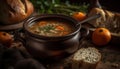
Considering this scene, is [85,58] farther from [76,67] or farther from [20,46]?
[20,46]

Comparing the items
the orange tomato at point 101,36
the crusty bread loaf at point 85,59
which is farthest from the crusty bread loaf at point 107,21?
the crusty bread loaf at point 85,59

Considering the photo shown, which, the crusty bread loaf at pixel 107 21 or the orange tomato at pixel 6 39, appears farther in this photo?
the crusty bread loaf at pixel 107 21

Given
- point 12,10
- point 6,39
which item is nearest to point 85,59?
point 6,39

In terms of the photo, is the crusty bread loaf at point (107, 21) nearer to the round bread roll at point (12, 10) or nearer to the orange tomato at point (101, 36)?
the orange tomato at point (101, 36)

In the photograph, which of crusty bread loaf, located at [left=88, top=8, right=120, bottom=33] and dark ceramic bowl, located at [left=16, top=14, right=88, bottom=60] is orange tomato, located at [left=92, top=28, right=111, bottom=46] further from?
dark ceramic bowl, located at [left=16, top=14, right=88, bottom=60]

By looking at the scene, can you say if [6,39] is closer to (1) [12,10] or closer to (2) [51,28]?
(1) [12,10]

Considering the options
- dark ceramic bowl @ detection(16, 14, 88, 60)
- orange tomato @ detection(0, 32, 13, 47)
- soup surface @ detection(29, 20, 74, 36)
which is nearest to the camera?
dark ceramic bowl @ detection(16, 14, 88, 60)

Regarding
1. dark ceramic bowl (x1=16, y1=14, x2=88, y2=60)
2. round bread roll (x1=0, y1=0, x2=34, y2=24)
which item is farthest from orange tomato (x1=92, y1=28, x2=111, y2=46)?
round bread roll (x1=0, y1=0, x2=34, y2=24)
